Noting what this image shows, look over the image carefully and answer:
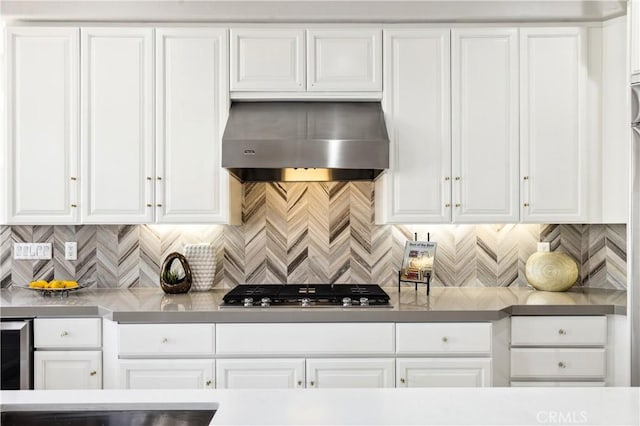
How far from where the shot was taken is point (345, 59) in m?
2.71

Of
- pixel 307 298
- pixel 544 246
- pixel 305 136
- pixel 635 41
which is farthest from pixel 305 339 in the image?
pixel 635 41

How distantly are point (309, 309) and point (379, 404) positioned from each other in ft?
4.27

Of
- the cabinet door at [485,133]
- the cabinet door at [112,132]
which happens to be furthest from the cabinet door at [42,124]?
the cabinet door at [485,133]

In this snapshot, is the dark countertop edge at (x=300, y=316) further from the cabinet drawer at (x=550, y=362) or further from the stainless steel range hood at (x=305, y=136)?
the stainless steel range hood at (x=305, y=136)

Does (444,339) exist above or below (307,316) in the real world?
below

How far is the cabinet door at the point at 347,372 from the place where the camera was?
2.33m

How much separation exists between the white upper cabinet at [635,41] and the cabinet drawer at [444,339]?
4.55 ft

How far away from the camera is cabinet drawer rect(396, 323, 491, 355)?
233 cm

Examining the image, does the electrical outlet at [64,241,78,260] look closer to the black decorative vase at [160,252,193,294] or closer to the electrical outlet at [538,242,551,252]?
the black decorative vase at [160,252,193,294]

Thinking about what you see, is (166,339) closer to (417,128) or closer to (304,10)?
(417,128)

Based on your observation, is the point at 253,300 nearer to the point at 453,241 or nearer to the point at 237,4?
the point at 453,241

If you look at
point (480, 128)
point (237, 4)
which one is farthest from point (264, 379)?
point (237, 4)

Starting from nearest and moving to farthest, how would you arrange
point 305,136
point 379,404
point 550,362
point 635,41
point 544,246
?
point 379,404, point 635,41, point 550,362, point 305,136, point 544,246

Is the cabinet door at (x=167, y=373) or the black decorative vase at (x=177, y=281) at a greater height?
the black decorative vase at (x=177, y=281)
